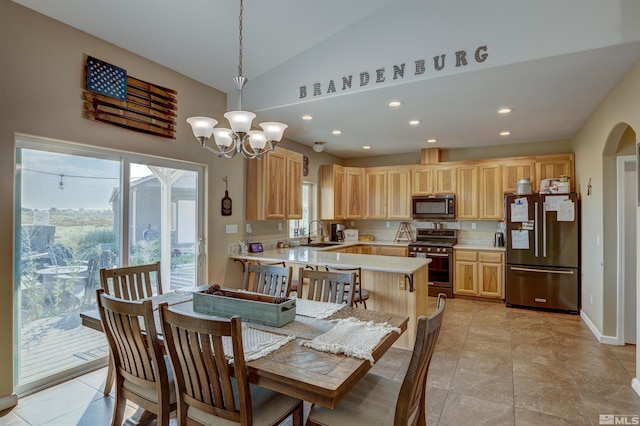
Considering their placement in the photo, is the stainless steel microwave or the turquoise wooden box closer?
the turquoise wooden box

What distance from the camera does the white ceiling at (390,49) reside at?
257cm

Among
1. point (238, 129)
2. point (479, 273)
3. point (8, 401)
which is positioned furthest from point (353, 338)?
point (479, 273)

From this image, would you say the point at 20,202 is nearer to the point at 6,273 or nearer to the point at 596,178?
the point at 6,273

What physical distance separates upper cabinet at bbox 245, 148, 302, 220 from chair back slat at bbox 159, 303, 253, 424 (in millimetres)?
2965

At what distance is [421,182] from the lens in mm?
6188

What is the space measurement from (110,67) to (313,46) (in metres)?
1.93

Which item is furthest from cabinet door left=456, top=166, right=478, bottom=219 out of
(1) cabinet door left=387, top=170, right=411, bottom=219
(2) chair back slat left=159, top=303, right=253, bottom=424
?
(2) chair back slat left=159, top=303, right=253, bottom=424

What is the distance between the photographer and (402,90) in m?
3.26

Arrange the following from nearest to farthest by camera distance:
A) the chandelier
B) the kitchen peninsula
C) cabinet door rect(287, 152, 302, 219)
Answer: the chandelier < the kitchen peninsula < cabinet door rect(287, 152, 302, 219)

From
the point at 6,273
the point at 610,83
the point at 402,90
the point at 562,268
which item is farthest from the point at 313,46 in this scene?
the point at 562,268

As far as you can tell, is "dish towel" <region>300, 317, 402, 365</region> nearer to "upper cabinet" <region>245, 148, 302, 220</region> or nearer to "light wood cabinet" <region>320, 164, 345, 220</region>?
"upper cabinet" <region>245, 148, 302, 220</region>

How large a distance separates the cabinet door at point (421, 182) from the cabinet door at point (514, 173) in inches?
46.3

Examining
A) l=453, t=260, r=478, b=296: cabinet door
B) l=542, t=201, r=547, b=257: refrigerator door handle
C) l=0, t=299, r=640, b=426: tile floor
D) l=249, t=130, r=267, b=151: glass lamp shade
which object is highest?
l=249, t=130, r=267, b=151: glass lamp shade

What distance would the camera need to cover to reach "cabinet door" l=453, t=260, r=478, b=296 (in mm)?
5383
